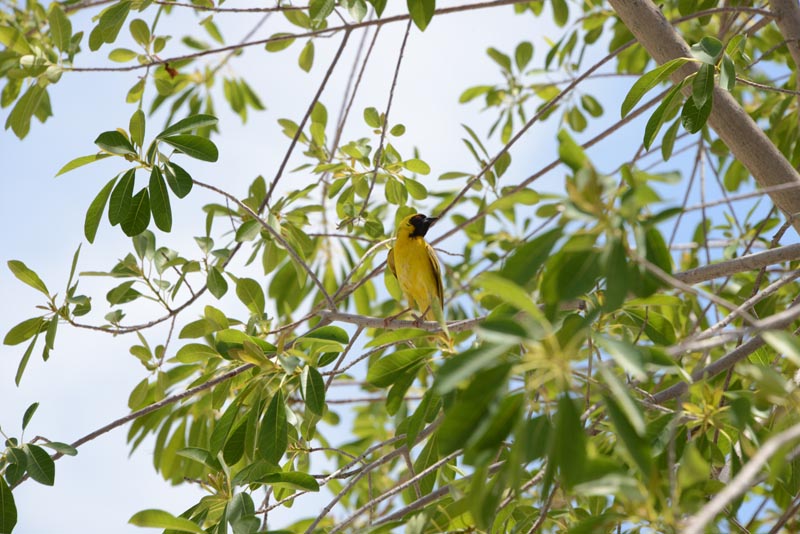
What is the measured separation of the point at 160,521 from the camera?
2.17 meters

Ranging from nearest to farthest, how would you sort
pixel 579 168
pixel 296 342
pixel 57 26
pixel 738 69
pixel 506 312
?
pixel 579 168
pixel 506 312
pixel 296 342
pixel 738 69
pixel 57 26

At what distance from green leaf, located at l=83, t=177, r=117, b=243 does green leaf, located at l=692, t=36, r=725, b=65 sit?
2006 mm

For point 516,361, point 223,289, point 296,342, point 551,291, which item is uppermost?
point 223,289

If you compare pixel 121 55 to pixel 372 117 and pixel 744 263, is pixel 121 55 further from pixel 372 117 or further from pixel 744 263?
pixel 744 263


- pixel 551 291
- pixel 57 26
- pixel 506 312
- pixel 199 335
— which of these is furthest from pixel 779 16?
pixel 57 26

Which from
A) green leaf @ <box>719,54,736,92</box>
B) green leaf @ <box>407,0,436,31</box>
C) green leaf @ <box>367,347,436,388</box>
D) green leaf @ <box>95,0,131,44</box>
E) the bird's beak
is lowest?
green leaf @ <box>367,347,436,388</box>

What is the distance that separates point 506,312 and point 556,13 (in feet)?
12.4

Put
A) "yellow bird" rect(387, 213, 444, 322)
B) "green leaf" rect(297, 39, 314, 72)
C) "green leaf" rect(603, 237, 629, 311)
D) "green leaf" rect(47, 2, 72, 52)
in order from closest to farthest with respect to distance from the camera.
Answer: "green leaf" rect(603, 237, 629, 311) → "green leaf" rect(47, 2, 72, 52) → "green leaf" rect(297, 39, 314, 72) → "yellow bird" rect(387, 213, 444, 322)

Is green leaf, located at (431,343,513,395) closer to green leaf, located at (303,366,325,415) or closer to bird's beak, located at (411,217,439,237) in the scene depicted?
green leaf, located at (303,366,325,415)

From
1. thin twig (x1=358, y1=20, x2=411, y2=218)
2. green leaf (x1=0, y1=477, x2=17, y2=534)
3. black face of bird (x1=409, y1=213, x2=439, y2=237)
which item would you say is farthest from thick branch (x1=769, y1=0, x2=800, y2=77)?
black face of bird (x1=409, y1=213, x2=439, y2=237)

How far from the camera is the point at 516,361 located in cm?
156

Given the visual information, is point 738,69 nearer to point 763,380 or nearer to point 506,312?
point 506,312

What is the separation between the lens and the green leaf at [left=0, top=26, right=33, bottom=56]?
157 inches

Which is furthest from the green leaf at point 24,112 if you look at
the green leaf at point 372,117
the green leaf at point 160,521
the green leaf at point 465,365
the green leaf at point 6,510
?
the green leaf at point 465,365
